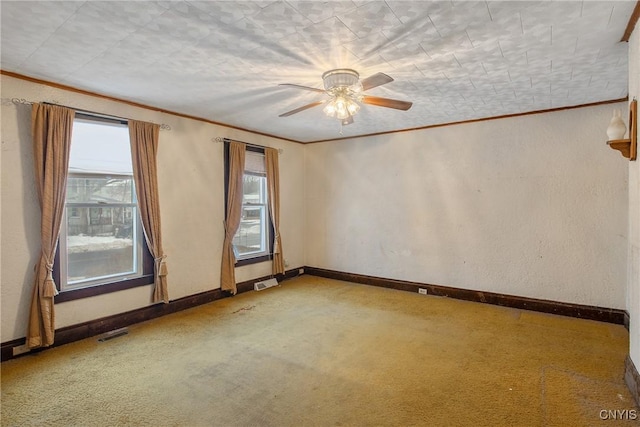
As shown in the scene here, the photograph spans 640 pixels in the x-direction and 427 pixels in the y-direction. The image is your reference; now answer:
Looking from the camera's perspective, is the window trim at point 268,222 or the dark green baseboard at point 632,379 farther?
the window trim at point 268,222

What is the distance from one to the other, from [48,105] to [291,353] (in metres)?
3.32

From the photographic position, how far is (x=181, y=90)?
3445mm

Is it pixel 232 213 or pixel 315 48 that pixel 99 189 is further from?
pixel 315 48

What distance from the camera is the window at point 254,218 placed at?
Answer: 17.4 feet

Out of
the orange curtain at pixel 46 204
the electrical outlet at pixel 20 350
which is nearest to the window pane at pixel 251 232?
the orange curtain at pixel 46 204

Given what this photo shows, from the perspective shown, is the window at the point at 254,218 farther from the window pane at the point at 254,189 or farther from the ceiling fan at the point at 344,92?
the ceiling fan at the point at 344,92

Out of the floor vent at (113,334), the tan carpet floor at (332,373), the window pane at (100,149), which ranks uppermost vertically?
the window pane at (100,149)

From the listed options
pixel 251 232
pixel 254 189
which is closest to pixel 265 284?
pixel 251 232

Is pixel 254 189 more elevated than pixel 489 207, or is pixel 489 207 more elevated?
pixel 254 189

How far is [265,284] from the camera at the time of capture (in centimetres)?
545

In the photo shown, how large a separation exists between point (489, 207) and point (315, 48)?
3387 mm

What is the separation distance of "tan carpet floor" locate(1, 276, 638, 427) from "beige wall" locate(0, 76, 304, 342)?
427 mm

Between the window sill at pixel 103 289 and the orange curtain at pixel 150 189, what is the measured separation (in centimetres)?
13

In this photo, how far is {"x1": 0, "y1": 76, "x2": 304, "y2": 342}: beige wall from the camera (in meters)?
3.00
